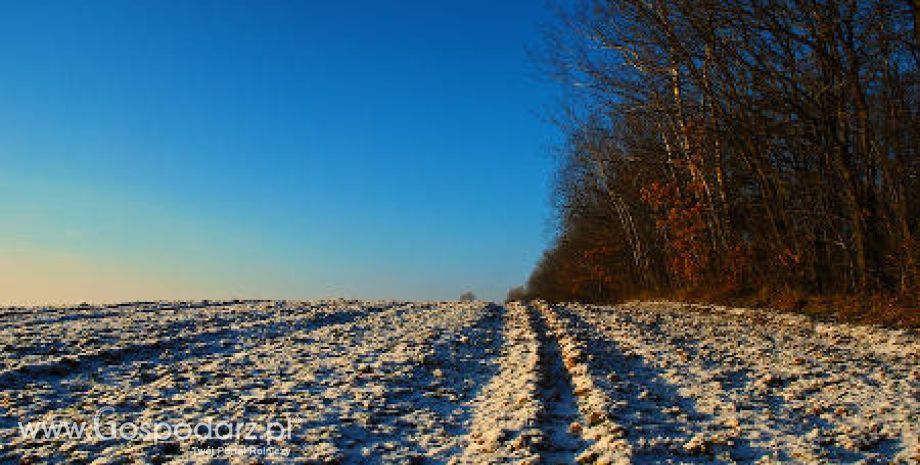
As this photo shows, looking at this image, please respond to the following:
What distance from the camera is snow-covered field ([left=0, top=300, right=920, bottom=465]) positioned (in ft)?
23.3

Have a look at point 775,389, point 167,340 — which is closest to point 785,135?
point 775,389

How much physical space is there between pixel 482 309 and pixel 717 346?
10745mm

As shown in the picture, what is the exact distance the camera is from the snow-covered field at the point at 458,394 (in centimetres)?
711

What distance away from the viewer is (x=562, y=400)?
941 cm

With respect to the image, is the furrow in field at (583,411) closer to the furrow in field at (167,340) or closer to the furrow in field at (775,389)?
the furrow in field at (775,389)

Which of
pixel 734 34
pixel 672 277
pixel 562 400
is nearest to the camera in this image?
pixel 562 400

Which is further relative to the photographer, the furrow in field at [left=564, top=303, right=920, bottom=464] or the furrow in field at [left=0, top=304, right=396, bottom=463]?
the furrow in field at [left=0, top=304, right=396, bottom=463]

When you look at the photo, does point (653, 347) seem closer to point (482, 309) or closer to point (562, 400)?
point (562, 400)

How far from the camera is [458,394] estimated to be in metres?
10.0

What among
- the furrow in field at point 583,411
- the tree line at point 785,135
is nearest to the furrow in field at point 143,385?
the furrow in field at point 583,411

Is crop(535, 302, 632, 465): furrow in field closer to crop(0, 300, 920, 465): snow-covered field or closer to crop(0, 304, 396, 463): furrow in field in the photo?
crop(0, 300, 920, 465): snow-covered field

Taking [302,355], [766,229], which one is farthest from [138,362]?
[766,229]

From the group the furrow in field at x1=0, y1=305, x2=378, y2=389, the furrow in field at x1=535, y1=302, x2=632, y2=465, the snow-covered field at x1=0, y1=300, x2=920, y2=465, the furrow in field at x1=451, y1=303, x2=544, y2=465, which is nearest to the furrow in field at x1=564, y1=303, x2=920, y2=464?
the snow-covered field at x1=0, y1=300, x2=920, y2=465

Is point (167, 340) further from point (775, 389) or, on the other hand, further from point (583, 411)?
point (775, 389)
